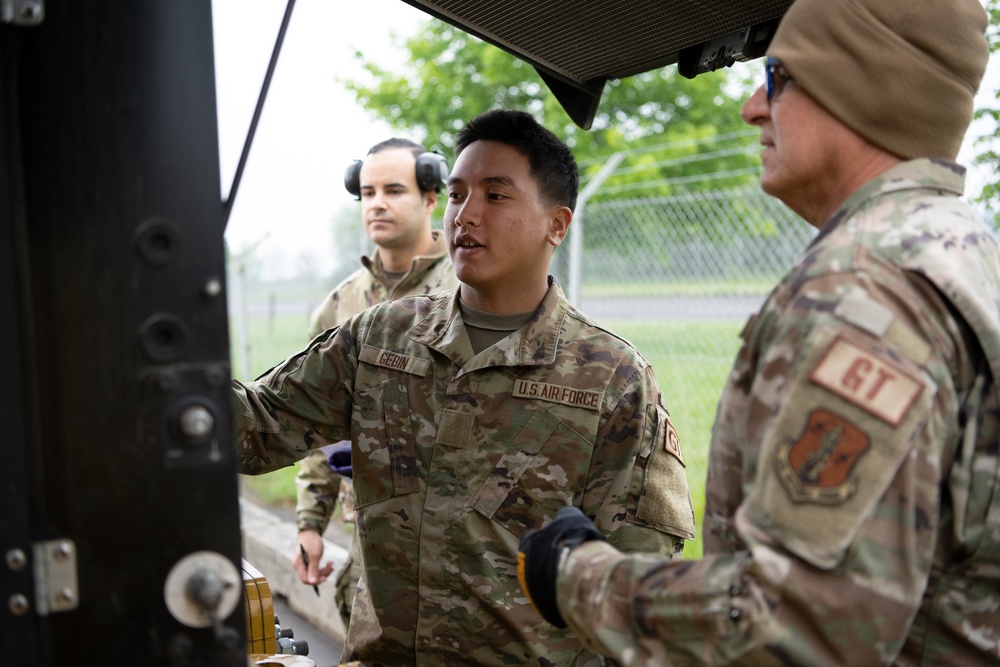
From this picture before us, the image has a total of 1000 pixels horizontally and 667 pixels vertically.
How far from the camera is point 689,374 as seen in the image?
21.6 feet

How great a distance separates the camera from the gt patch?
3.77 feet

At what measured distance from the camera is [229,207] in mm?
1588

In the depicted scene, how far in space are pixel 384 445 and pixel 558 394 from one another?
43cm

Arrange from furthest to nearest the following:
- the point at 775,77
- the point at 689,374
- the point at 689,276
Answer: the point at 689,374 < the point at 689,276 < the point at 775,77

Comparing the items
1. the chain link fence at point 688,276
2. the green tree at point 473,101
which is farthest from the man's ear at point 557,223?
the green tree at point 473,101

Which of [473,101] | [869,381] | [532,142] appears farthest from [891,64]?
Result: [473,101]

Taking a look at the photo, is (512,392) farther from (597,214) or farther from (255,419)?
(597,214)

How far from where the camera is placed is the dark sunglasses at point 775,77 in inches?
56.6

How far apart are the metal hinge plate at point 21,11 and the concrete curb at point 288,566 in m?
3.55

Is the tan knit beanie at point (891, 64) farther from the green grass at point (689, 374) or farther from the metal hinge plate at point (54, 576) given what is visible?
the green grass at point (689, 374)

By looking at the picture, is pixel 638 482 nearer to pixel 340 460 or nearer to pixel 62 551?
pixel 340 460

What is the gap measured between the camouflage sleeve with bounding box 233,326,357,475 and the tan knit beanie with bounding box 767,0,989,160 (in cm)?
132

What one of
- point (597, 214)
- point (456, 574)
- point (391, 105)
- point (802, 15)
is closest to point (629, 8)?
Result: point (802, 15)

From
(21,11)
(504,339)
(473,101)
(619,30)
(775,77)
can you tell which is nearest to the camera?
(21,11)
